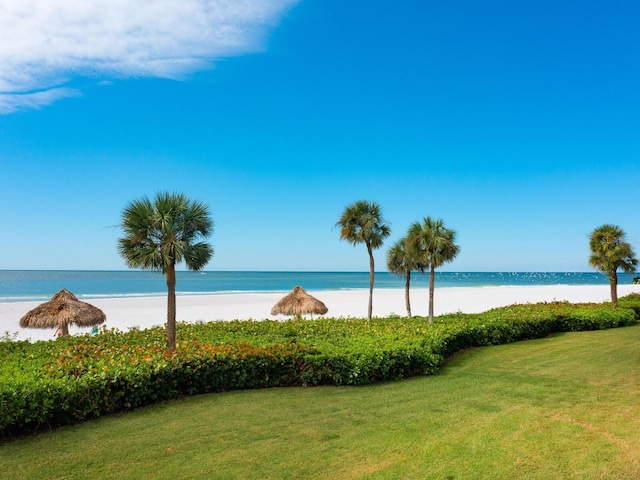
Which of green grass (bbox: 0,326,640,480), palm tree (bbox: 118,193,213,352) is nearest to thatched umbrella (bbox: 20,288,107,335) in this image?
palm tree (bbox: 118,193,213,352)

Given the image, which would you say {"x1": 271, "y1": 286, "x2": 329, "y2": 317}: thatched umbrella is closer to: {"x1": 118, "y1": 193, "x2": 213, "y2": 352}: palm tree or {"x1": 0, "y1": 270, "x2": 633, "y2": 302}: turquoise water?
{"x1": 118, "y1": 193, "x2": 213, "y2": 352}: palm tree

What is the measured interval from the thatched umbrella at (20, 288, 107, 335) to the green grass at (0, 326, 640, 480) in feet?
34.6

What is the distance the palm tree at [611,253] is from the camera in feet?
79.0

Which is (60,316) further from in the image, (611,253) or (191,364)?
(611,253)

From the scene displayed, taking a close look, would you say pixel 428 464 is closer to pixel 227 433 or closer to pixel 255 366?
pixel 227 433

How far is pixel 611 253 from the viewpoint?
24031mm

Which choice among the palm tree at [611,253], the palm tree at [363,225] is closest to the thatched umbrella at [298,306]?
the palm tree at [363,225]

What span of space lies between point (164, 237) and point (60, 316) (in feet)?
28.8

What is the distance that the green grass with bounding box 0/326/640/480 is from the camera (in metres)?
5.47

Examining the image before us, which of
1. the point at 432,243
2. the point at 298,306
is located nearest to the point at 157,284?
the point at 298,306

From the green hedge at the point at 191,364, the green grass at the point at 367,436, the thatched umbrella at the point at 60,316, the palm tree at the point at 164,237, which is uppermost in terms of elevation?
the palm tree at the point at 164,237

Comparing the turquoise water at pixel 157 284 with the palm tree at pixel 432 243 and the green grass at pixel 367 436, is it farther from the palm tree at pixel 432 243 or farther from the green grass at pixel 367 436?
the green grass at pixel 367 436

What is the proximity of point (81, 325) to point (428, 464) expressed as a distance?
15047 millimetres

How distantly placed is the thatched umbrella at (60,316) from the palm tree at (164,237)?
7.53m
